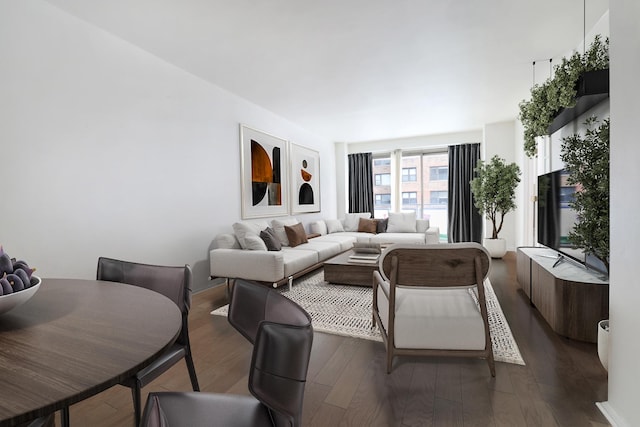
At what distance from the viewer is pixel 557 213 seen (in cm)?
284

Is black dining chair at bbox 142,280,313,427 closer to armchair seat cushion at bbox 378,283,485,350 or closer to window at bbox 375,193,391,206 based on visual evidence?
armchair seat cushion at bbox 378,283,485,350

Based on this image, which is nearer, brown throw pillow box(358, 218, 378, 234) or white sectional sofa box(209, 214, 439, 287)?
white sectional sofa box(209, 214, 439, 287)

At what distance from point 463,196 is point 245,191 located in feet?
16.1

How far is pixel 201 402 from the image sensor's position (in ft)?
3.00

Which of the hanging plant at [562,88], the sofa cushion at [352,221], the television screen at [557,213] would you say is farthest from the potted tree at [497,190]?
the hanging plant at [562,88]

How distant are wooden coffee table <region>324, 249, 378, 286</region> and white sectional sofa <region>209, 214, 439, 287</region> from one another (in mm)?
356

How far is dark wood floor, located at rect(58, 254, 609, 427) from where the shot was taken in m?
1.47

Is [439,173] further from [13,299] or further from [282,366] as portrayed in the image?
[13,299]

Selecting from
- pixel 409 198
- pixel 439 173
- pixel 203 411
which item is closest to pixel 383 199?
pixel 409 198

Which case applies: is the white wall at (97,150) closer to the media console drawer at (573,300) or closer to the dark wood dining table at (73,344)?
the dark wood dining table at (73,344)

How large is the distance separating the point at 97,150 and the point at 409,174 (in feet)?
20.7

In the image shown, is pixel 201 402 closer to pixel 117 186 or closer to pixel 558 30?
pixel 117 186

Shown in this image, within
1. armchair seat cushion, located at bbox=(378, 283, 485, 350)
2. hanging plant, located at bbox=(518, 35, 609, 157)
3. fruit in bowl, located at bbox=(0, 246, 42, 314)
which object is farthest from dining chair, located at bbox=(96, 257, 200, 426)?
hanging plant, located at bbox=(518, 35, 609, 157)

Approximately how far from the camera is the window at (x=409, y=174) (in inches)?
290
